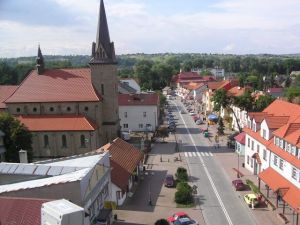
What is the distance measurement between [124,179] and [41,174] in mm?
11142

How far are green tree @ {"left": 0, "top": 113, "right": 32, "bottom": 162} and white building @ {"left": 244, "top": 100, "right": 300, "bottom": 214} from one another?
25.7 meters

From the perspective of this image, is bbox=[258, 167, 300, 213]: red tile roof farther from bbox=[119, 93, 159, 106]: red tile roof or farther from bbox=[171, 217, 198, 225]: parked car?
bbox=[119, 93, 159, 106]: red tile roof

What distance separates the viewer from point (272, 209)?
36.4 meters

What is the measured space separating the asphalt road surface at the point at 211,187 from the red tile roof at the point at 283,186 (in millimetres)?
3286

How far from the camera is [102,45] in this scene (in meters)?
59.1

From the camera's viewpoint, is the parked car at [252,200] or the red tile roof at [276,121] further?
the red tile roof at [276,121]

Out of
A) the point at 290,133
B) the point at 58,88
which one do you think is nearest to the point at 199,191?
the point at 290,133

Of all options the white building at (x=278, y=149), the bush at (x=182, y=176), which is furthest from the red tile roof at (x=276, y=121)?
the bush at (x=182, y=176)

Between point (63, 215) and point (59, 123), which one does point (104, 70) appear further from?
point (63, 215)

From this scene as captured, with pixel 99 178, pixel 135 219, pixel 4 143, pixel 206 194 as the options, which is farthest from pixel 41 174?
pixel 206 194

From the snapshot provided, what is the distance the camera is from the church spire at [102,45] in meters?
59.2

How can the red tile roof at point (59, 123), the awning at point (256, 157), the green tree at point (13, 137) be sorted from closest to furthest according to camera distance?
the green tree at point (13, 137), the awning at point (256, 157), the red tile roof at point (59, 123)

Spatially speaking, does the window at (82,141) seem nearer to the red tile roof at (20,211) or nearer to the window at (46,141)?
the window at (46,141)

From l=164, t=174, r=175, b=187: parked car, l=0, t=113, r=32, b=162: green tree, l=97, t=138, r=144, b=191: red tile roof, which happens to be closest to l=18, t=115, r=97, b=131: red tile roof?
l=97, t=138, r=144, b=191: red tile roof
